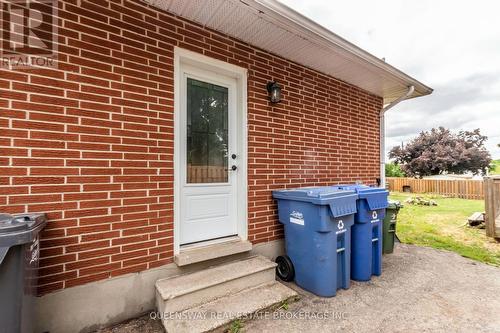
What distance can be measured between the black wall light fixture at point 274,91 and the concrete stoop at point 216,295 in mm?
2297

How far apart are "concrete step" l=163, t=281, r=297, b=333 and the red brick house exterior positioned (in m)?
0.66

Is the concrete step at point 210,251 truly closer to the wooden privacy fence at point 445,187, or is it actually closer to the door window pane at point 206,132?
the door window pane at point 206,132

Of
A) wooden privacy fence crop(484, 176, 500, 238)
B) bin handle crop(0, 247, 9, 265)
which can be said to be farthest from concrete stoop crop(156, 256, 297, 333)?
wooden privacy fence crop(484, 176, 500, 238)

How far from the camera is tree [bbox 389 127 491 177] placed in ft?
64.4

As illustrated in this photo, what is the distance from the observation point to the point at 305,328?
2.19 metres

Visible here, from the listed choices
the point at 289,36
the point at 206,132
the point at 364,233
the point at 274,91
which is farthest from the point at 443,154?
the point at 206,132

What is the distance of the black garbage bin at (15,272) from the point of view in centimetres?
133

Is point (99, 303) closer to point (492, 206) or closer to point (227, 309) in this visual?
point (227, 309)

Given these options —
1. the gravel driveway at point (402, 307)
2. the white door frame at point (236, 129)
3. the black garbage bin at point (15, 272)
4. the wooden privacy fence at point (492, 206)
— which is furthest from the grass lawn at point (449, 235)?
the black garbage bin at point (15, 272)

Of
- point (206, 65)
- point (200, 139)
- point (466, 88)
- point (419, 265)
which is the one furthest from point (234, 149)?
point (466, 88)

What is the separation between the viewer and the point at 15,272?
4.59 feet

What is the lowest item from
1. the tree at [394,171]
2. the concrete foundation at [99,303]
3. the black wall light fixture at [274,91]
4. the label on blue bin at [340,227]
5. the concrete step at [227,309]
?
the concrete step at [227,309]

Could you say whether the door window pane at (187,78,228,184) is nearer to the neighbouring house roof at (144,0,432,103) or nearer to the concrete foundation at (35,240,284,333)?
the neighbouring house roof at (144,0,432,103)

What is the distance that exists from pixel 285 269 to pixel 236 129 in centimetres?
208
